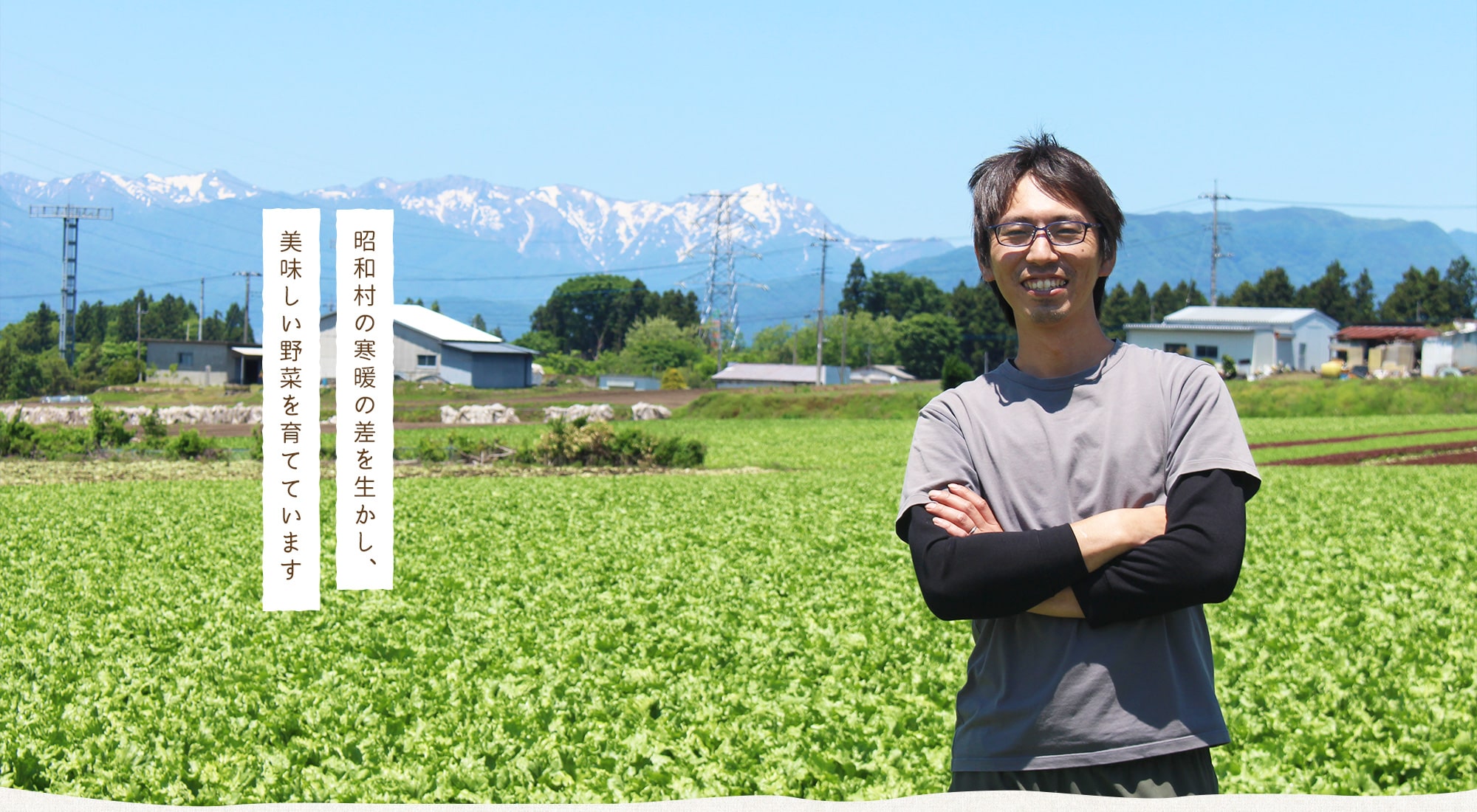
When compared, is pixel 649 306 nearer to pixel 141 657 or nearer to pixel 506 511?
pixel 506 511

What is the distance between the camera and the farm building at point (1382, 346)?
7912 centimetres

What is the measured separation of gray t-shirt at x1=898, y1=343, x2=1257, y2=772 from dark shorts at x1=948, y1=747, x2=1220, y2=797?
0.13 ft

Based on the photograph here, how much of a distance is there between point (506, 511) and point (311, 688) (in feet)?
36.5

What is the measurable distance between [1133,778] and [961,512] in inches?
28.0

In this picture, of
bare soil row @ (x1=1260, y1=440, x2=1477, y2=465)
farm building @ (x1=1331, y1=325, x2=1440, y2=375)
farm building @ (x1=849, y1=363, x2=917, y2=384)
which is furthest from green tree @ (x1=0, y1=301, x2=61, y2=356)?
farm building @ (x1=1331, y1=325, x2=1440, y2=375)

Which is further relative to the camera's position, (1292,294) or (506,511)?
(1292,294)

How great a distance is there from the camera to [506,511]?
1909 centimetres

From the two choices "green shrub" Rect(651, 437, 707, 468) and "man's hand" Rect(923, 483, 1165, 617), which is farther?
"green shrub" Rect(651, 437, 707, 468)

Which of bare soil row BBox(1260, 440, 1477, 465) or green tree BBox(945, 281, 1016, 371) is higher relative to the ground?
green tree BBox(945, 281, 1016, 371)

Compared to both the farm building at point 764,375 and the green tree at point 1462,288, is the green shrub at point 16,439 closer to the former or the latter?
the farm building at point 764,375

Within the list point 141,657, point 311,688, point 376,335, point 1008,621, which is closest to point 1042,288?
point 1008,621

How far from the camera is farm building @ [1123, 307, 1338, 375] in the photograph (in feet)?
245

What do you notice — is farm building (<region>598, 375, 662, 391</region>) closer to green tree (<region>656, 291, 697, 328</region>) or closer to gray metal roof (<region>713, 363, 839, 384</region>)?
gray metal roof (<region>713, 363, 839, 384</region>)

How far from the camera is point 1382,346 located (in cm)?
8088
